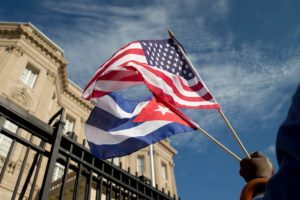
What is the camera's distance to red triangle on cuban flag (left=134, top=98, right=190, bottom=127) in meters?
5.12

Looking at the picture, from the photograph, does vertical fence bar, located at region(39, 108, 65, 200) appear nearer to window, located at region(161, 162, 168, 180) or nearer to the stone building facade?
the stone building facade

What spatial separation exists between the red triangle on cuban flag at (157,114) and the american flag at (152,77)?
0.88 feet

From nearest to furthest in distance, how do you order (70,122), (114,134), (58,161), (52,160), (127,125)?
1. (52,160)
2. (58,161)
3. (114,134)
4. (127,125)
5. (70,122)

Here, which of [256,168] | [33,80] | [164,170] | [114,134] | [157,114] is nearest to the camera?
[256,168]

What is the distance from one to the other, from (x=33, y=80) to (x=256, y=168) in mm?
20937

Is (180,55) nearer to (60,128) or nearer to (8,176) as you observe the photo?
(60,128)

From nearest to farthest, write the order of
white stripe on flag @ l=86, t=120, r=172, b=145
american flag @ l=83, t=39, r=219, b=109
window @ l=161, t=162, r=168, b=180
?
white stripe on flag @ l=86, t=120, r=172, b=145, american flag @ l=83, t=39, r=219, b=109, window @ l=161, t=162, r=168, b=180

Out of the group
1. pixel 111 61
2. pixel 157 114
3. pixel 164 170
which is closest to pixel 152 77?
pixel 157 114

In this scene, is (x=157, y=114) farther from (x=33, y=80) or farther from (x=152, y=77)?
(x=33, y=80)

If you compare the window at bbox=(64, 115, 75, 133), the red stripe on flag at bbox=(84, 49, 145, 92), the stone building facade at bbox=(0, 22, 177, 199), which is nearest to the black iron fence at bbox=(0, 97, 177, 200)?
the red stripe on flag at bbox=(84, 49, 145, 92)

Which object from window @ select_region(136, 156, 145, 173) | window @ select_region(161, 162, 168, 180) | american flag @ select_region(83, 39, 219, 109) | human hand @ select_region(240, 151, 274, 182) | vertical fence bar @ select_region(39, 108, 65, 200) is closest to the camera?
human hand @ select_region(240, 151, 274, 182)

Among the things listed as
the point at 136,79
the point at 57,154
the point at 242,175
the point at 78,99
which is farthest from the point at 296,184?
the point at 78,99

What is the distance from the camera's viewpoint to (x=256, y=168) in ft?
6.07

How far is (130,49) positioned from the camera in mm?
→ 5453
